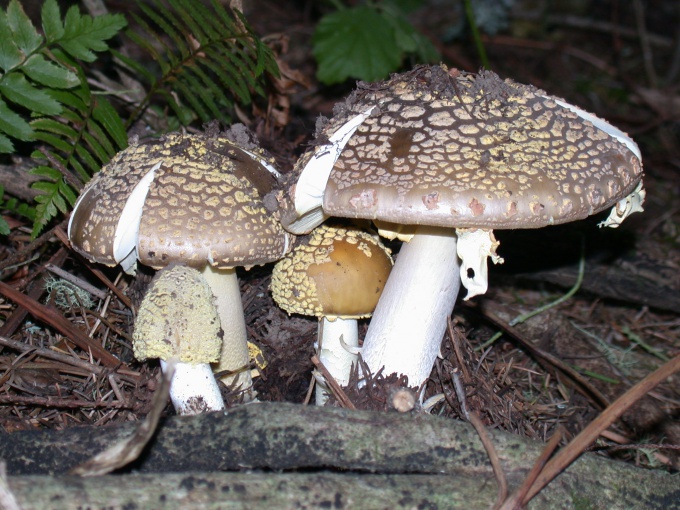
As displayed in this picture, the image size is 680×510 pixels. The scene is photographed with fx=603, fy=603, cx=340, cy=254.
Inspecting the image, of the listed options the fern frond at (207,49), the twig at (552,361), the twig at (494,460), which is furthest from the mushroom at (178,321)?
the twig at (552,361)

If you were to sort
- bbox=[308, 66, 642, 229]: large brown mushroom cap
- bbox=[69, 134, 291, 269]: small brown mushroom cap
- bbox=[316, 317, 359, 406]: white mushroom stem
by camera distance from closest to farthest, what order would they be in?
bbox=[308, 66, 642, 229]: large brown mushroom cap, bbox=[69, 134, 291, 269]: small brown mushroom cap, bbox=[316, 317, 359, 406]: white mushroom stem

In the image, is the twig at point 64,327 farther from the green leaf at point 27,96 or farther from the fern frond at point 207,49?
the fern frond at point 207,49

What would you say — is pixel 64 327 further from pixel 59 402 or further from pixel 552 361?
pixel 552 361

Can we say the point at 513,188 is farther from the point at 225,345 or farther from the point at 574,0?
the point at 574,0

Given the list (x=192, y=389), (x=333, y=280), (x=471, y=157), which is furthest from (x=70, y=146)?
(x=471, y=157)

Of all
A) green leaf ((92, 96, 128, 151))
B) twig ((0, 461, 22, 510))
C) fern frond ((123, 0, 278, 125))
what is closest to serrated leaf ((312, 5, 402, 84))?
fern frond ((123, 0, 278, 125))

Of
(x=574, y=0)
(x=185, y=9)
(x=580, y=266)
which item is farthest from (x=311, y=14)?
(x=580, y=266)

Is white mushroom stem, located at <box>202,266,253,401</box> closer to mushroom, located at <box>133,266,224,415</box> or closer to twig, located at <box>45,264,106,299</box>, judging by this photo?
mushroom, located at <box>133,266,224,415</box>
